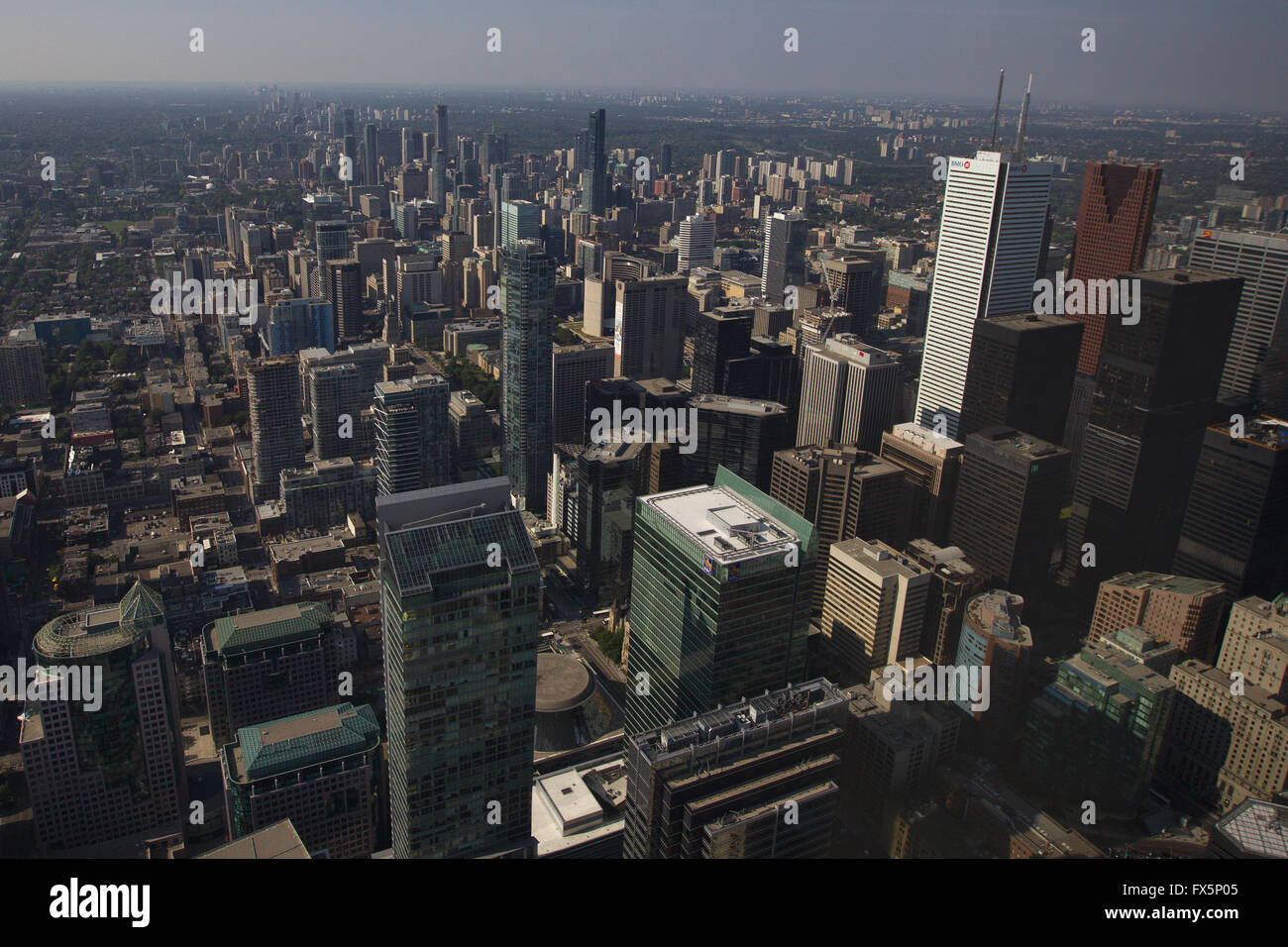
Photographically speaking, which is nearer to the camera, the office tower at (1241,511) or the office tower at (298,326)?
the office tower at (1241,511)

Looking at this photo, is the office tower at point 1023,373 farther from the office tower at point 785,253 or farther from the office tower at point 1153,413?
the office tower at point 785,253

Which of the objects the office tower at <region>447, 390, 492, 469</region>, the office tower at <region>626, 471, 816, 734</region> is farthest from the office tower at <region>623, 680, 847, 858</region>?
the office tower at <region>447, 390, 492, 469</region>

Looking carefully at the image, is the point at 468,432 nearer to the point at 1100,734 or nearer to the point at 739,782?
the point at 739,782

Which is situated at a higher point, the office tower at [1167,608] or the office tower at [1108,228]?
the office tower at [1108,228]

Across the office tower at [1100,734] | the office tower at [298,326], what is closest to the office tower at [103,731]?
the office tower at [1100,734]

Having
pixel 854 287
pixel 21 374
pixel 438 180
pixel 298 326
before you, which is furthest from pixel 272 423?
pixel 438 180

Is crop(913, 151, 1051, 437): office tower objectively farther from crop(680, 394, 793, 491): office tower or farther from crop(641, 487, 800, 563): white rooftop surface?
crop(641, 487, 800, 563): white rooftop surface
